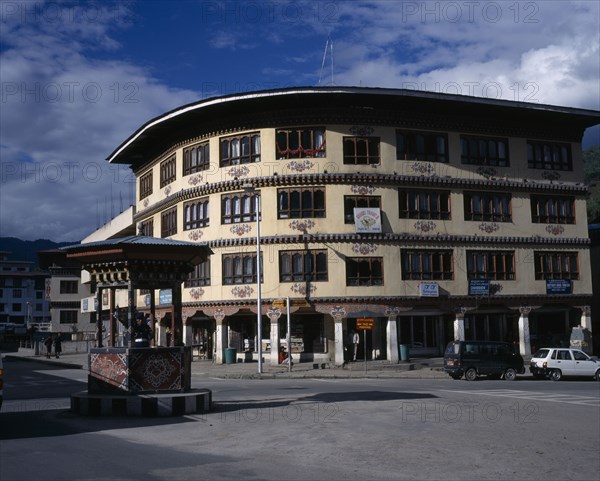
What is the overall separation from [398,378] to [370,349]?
7.44m

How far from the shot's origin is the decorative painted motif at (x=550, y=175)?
45.4 metres

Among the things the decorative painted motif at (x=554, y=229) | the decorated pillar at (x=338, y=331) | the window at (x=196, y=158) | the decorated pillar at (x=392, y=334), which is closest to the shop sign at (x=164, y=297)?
the window at (x=196, y=158)

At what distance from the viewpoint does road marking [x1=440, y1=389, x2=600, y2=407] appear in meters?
23.9

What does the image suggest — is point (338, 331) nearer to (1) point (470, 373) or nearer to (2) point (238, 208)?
(1) point (470, 373)

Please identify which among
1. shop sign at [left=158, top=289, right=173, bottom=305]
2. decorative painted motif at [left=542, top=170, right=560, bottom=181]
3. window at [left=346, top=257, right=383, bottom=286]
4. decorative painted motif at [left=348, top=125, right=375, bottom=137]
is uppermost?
decorative painted motif at [left=348, top=125, right=375, bottom=137]

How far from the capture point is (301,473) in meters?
11.6

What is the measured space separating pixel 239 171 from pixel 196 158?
12.7ft

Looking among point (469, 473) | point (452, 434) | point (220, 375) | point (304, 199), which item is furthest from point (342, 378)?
point (469, 473)

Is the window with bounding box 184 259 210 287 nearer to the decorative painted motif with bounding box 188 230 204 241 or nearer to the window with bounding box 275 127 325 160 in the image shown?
the decorative painted motif with bounding box 188 230 204 241

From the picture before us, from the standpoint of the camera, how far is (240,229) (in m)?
41.0

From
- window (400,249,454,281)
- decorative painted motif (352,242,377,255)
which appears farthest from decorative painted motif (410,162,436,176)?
decorative painted motif (352,242,377,255)

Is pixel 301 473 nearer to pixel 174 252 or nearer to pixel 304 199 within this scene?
pixel 174 252

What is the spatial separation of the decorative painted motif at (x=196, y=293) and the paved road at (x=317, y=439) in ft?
61.9

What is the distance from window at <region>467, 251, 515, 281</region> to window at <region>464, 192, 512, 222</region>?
2.18m
